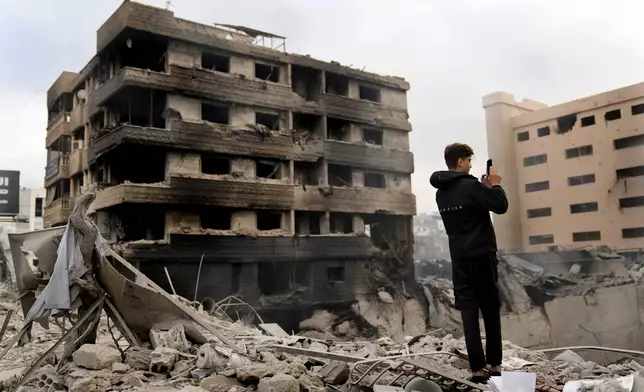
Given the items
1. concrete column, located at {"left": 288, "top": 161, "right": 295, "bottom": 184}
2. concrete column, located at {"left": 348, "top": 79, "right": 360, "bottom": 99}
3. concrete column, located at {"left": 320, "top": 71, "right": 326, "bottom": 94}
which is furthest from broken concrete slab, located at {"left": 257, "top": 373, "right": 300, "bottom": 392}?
concrete column, located at {"left": 348, "top": 79, "right": 360, "bottom": 99}

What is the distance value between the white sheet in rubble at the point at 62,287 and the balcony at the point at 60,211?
2241cm

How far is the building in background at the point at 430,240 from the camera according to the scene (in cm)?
6181

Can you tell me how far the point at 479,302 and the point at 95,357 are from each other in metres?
3.89

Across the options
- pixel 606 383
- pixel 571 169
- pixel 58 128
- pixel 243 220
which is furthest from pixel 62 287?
pixel 571 169

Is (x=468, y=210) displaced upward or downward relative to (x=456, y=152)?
downward

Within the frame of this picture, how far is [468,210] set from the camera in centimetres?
373

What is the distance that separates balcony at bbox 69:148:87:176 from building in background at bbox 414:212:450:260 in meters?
37.1

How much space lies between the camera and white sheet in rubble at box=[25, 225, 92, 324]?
5582 millimetres

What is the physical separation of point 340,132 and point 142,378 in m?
23.6

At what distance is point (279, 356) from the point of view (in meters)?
5.52

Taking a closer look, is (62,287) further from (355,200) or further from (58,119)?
(58,119)

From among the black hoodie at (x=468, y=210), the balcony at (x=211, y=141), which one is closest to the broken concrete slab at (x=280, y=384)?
the black hoodie at (x=468, y=210)

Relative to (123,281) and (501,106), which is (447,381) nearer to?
(123,281)

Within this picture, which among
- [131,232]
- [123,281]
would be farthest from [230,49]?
[123,281]
